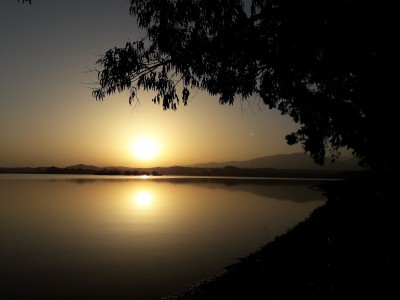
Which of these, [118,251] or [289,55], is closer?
[289,55]

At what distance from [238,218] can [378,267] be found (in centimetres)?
2720

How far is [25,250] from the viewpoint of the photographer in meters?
19.8

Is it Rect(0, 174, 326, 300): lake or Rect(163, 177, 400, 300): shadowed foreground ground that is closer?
Rect(163, 177, 400, 300): shadowed foreground ground

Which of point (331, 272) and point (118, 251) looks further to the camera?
point (118, 251)

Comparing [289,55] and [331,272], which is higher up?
[289,55]

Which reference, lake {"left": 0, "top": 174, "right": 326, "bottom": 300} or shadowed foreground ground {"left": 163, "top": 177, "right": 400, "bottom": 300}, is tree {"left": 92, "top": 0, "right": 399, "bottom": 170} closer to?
shadowed foreground ground {"left": 163, "top": 177, "right": 400, "bottom": 300}

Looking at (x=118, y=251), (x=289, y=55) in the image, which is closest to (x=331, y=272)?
(x=289, y=55)

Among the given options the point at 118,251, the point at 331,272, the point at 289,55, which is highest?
the point at 289,55

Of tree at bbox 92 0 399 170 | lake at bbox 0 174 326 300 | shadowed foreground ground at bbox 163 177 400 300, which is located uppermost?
tree at bbox 92 0 399 170

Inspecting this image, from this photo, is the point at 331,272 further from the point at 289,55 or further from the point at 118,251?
the point at 118,251

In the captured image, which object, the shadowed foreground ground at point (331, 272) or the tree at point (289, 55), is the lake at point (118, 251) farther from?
the tree at point (289, 55)

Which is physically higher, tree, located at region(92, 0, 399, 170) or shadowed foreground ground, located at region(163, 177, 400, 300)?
tree, located at region(92, 0, 399, 170)

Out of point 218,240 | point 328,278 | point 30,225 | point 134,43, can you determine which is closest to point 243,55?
point 134,43

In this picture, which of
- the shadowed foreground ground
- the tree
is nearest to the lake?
the shadowed foreground ground
